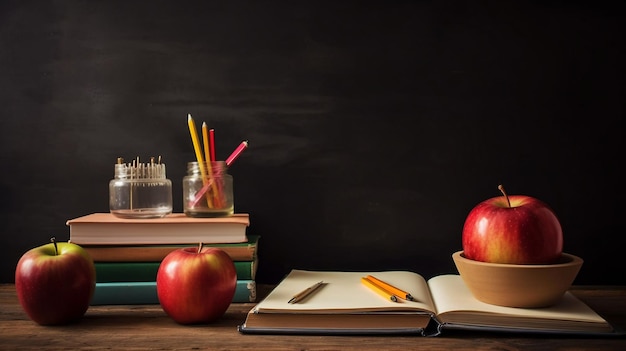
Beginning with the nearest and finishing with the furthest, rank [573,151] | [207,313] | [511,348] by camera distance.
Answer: [511,348]
[207,313]
[573,151]

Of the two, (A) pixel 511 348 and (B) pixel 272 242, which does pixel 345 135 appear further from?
(A) pixel 511 348

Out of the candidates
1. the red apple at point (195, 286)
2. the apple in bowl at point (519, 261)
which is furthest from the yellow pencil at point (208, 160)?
the apple in bowl at point (519, 261)

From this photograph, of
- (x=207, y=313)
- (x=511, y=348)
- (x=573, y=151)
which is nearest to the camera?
(x=511, y=348)

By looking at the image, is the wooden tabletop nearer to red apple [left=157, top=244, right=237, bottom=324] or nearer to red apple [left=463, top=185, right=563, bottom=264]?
red apple [left=157, top=244, right=237, bottom=324]

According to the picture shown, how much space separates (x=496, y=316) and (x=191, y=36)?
829 millimetres

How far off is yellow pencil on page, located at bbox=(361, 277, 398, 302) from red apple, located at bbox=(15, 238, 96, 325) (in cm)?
47

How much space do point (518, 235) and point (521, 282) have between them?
7 centimetres

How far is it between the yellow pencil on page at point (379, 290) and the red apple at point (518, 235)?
150 mm

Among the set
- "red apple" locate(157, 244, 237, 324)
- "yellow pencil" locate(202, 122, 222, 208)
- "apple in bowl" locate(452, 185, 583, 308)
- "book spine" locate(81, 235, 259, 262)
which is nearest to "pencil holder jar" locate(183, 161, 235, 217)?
"yellow pencil" locate(202, 122, 222, 208)

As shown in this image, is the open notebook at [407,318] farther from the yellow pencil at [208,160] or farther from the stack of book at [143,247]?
the yellow pencil at [208,160]

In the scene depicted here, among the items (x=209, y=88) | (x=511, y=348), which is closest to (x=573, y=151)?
(x=511, y=348)

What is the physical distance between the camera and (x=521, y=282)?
0.93 m

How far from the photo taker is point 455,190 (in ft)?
4.29

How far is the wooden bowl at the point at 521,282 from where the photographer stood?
93 cm
